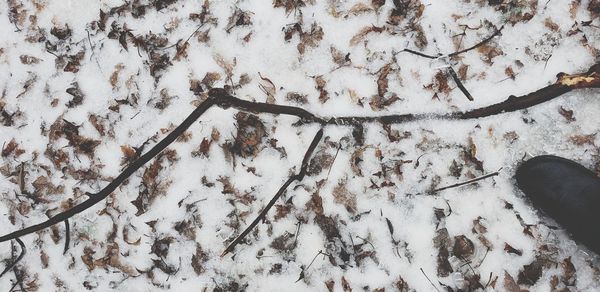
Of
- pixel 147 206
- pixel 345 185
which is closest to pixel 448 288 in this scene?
pixel 345 185

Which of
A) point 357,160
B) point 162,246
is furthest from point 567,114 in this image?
point 162,246

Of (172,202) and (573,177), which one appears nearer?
(573,177)

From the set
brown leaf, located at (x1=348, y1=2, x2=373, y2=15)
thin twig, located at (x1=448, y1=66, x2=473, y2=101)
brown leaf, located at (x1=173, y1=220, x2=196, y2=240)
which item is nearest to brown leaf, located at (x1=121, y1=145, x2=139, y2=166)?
brown leaf, located at (x1=173, y1=220, x2=196, y2=240)

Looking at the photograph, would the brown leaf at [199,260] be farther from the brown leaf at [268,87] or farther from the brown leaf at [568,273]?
the brown leaf at [568,273]

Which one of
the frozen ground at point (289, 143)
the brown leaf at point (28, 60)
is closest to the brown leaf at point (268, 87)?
the frozen ground at point (289, 143)

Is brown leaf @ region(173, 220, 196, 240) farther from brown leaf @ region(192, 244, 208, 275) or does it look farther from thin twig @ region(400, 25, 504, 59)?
thin twig @ region(400, 25, 504, 59)

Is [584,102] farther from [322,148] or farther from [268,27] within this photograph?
[268,27]
